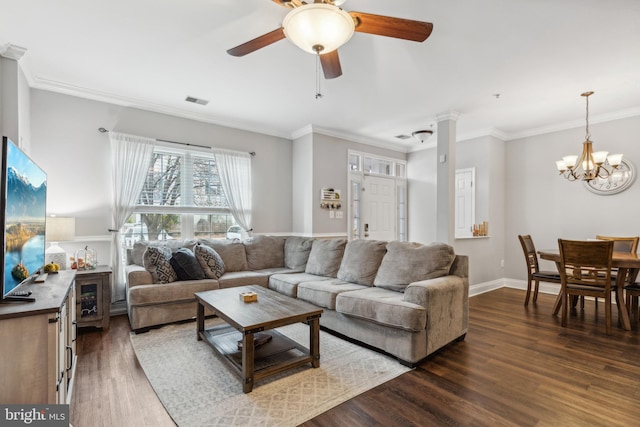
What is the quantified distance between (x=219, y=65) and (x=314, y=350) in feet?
9.38

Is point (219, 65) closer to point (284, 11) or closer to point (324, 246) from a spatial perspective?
point (284, 11)

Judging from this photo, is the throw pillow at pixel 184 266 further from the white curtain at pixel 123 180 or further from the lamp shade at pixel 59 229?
the lamp shade at pixel 59 229

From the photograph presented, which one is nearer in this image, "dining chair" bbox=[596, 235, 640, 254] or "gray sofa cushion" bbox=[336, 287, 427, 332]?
"gray sofa cushion" bbox=[336, 287, 427, 332]

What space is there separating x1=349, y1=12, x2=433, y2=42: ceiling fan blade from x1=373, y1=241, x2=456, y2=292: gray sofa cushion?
192 centimetres

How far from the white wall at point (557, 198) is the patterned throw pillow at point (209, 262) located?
496 cm

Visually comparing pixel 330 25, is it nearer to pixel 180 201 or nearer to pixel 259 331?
pixel 259 331

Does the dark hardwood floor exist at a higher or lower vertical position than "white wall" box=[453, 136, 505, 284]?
lower

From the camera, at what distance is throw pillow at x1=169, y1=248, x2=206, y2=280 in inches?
142

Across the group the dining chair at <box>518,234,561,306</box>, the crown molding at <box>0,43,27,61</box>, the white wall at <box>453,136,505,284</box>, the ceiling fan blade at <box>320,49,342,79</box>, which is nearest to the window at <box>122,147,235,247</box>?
the crown molding at <box>0,43,27,61</box>

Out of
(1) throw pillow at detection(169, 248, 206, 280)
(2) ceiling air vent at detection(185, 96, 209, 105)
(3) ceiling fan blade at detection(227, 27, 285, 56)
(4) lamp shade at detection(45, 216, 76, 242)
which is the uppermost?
(2) ceiling air vent at detection(185, 96, 209, 105)

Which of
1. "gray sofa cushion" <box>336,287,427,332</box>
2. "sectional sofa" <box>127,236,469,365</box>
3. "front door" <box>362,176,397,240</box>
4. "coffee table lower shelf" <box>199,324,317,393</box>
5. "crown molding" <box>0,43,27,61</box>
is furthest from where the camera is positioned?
"front door" <box>362,176,397,240</box>

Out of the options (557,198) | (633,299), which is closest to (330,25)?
(633,299)

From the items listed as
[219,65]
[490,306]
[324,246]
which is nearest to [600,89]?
[490,306]

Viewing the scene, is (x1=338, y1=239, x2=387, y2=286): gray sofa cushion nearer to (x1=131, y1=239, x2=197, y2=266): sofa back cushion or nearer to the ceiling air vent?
(x1=131, y1=239, x2=197, y2=266): sofa back cushion
